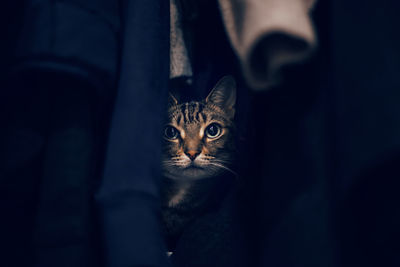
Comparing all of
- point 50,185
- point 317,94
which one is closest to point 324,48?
point 317,94

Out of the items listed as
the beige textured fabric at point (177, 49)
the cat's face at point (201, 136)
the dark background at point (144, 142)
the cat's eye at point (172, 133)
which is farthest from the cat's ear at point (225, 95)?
the dark background at point (144, 142)

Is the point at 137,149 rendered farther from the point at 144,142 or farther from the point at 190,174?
the point at 190,174

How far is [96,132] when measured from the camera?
0.37 m

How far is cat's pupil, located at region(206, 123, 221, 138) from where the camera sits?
931 mm

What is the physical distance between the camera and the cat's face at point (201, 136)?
0.84 meters

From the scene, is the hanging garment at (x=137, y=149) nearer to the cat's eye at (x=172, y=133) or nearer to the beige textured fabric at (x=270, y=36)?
the beige textured fabric at (x=270, y=36)

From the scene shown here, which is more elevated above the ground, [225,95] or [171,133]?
[225,95]

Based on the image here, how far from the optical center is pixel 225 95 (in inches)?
34.6

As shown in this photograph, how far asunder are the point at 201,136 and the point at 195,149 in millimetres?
57

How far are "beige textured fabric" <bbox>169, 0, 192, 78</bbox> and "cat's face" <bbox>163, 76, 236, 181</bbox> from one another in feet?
1.15

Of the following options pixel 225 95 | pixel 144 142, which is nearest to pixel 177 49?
pixel 144 142

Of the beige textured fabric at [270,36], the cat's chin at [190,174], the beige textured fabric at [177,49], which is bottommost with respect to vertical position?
the cat's chin at [190,174]

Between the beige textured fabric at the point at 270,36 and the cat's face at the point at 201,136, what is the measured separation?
501 millimetres

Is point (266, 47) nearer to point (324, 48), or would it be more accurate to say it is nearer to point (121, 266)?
point (324, 48)
